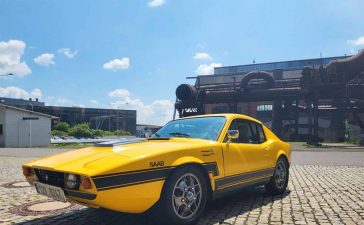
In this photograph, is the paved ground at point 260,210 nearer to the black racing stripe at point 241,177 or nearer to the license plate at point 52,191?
the black racing stripe at point 241,177

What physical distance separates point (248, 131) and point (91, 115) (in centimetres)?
9552

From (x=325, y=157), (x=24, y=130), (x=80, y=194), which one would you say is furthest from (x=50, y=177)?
(x=24, y=130)

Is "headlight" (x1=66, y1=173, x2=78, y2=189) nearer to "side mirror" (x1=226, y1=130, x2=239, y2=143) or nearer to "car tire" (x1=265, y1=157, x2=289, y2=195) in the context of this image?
"side mirror" (x1=226, y1=130, x2=239, y2=143)

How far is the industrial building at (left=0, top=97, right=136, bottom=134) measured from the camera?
292 ft

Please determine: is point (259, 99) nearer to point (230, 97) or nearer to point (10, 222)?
point (230, 97)

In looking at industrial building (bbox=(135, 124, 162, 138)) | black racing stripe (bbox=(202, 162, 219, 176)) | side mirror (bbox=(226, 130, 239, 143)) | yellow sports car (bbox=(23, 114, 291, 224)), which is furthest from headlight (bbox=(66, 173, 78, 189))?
side mirror (bbox=(226, 130, 239, 143))

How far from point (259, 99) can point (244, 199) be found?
3158 cm

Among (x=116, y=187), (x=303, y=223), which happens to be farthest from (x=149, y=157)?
(x=303, y=223)

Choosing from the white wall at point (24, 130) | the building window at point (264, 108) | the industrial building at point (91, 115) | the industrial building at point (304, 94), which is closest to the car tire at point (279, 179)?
the industrial building at point (304, 94)

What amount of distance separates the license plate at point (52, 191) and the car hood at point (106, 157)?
22 centimetres

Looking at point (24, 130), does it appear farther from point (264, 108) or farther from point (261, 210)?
point (264, 108)

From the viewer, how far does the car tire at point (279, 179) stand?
20.5 feet

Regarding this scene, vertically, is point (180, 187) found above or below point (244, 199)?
above

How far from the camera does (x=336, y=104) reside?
44219 mm
